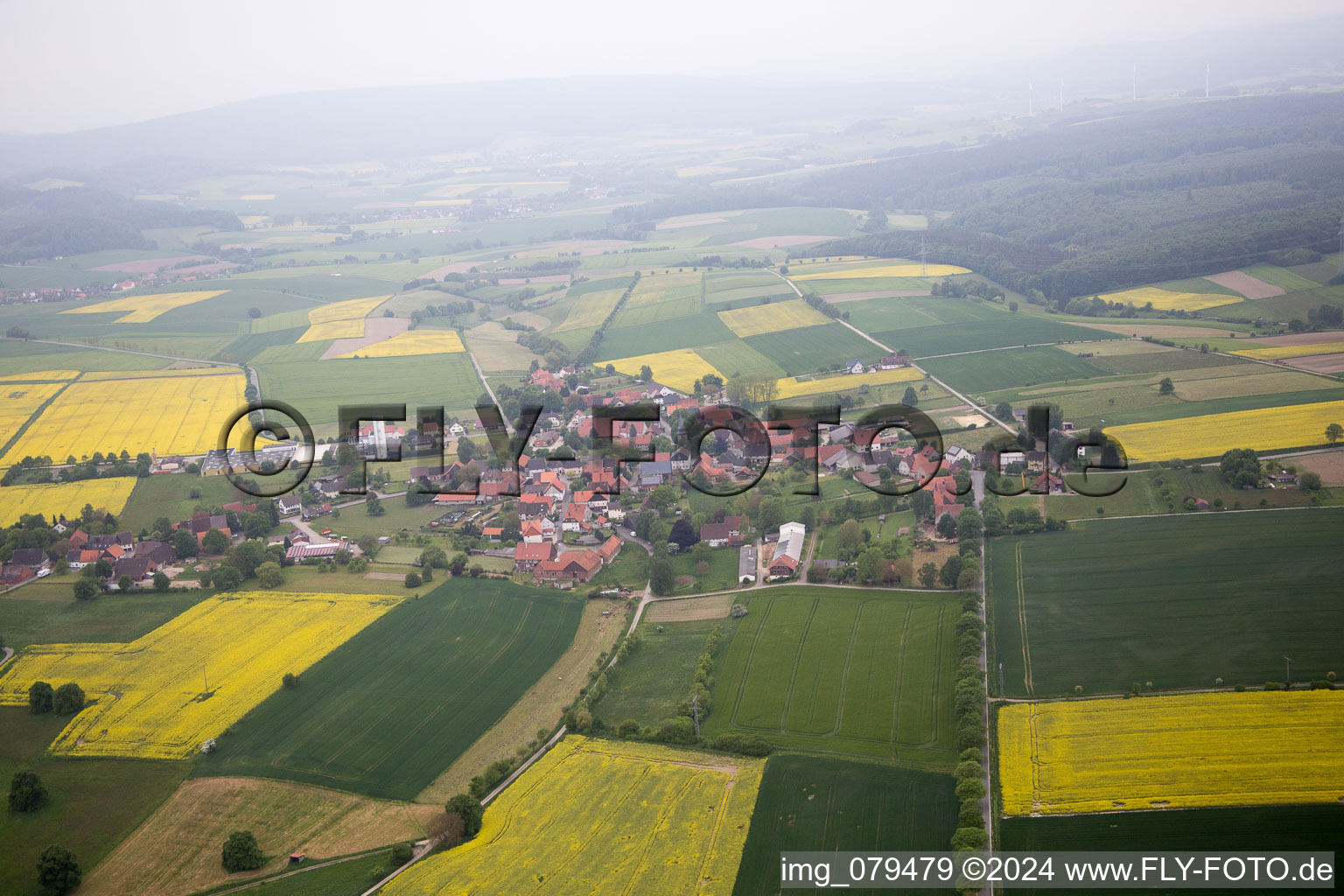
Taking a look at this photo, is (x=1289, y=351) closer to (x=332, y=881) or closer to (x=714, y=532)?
(x=714, y=532)

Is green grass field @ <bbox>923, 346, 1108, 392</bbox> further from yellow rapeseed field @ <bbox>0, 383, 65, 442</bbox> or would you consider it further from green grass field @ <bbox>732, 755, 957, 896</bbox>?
yellow rapeseed field @ <bbox>0, 383, 65, 442</bbox>

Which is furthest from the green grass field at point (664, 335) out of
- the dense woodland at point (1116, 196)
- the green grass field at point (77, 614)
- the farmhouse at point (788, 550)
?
the green grass field at point (77, 614)

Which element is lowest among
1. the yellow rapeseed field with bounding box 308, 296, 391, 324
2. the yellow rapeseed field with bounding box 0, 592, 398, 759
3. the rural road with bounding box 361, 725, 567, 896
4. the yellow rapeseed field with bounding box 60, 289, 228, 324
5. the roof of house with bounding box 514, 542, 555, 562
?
the rural road with bounding box 361, 725, 567, 896

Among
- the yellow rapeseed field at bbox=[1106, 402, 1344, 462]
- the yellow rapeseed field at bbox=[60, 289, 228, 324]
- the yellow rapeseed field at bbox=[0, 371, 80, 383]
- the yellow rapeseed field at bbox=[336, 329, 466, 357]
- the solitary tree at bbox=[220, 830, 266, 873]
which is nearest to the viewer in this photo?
the solitary tree at bbox=[220, 830, 266, 873]

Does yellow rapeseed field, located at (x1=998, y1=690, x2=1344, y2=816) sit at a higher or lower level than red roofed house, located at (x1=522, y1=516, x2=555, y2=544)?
lower

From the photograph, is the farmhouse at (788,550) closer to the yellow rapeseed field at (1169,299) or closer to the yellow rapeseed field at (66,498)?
the yellow rapeseed field at (66,498)

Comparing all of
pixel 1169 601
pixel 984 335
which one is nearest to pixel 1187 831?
pixel 1169 601

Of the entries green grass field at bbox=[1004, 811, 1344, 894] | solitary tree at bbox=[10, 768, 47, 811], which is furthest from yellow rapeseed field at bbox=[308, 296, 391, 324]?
green grass field at bbox=[1004, 811, 1344, 894]
